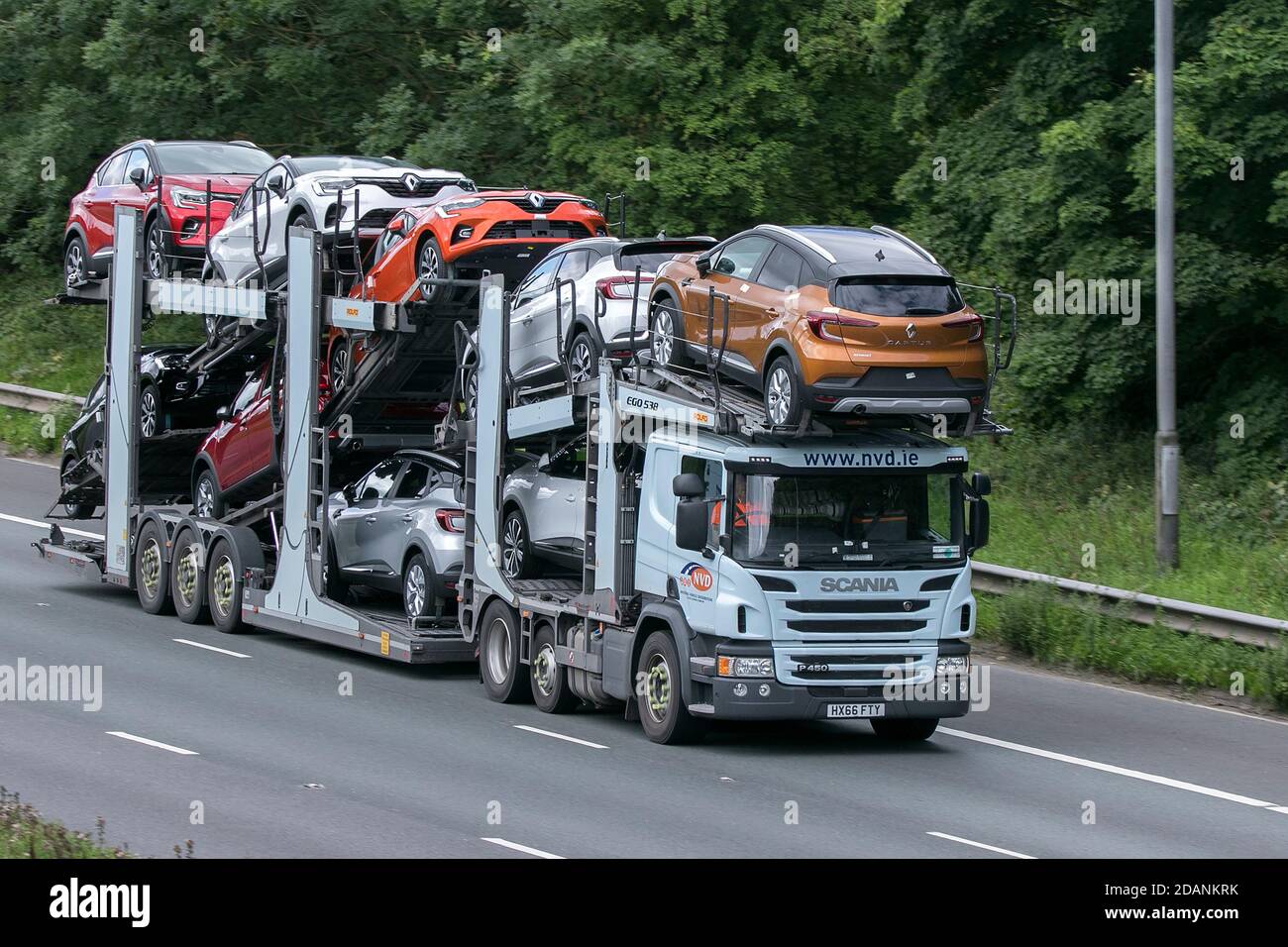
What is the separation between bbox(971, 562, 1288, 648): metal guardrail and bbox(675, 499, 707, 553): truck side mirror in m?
5.92

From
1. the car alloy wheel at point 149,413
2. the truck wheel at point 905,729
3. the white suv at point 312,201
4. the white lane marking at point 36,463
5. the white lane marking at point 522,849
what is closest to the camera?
the white lane marking at point 522,849

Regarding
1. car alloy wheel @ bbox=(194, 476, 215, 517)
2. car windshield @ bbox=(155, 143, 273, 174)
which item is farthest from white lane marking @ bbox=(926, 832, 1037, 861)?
car windshield @ bbox=(155, 143, 273, 174)

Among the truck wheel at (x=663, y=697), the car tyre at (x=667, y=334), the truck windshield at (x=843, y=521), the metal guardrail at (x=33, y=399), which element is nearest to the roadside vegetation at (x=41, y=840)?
the truck wheel at (x=663, y=697)

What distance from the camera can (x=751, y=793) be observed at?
1326 cm

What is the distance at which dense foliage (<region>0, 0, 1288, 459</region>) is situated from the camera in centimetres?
2184

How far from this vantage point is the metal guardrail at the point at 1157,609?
17.5 metres

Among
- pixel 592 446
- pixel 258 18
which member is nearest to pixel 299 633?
pixel 592 446

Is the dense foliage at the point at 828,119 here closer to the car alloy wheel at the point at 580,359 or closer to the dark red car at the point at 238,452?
the car alloy wheel at the point at 580,359

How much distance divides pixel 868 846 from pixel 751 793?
1.58 metres

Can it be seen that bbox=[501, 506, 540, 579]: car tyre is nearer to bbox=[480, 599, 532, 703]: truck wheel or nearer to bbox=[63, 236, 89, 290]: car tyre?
bbox=[480, 599, 532, 703]: truck wheel

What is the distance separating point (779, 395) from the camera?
14164 millimetres

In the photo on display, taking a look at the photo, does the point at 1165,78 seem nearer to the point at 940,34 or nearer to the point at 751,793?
the point at 940,34

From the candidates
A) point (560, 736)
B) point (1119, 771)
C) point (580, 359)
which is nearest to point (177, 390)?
point (580, 359)

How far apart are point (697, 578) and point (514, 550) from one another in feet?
10.1
